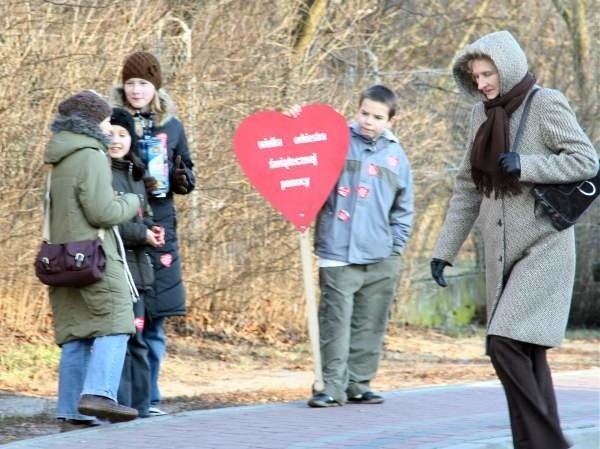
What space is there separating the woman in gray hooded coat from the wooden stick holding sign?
1.93 metres

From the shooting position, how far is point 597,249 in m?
17.2

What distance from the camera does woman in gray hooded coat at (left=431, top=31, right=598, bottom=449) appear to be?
5.92m

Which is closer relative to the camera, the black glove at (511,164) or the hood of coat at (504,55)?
the black glove at (511,164)

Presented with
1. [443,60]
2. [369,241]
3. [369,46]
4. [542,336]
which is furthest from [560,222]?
[443,60]

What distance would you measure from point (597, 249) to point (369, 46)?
4.85 m

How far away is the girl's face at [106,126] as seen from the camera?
700 cm

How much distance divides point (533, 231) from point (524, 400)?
736 millimetres

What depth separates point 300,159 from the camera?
26.9 feet

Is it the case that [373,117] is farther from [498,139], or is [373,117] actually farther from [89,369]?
[89,369]

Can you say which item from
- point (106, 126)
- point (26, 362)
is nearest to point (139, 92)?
point (106, 126)

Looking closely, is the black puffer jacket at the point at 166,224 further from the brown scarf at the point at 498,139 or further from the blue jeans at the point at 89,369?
the brown scarf at the point at 498,139

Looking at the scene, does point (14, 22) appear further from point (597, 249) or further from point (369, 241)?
point (597, 249)

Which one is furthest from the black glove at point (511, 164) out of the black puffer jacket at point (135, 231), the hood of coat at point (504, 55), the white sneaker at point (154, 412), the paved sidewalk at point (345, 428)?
the white sneaker at point (154, 412)

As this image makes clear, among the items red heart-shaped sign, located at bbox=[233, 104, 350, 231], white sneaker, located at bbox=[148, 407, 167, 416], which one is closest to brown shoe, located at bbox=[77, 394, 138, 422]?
white sneaker, located at bbox=[148, 407, 167, 416]
